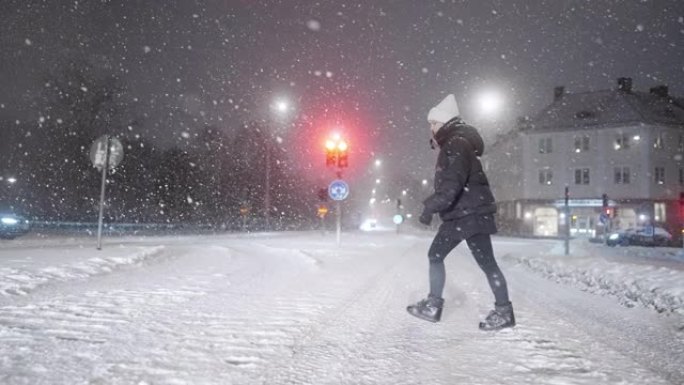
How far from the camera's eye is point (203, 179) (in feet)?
173

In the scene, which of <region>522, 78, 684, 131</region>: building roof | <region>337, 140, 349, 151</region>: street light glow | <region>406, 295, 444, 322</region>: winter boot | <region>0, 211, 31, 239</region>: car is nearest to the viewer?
<region>406, 295, 444, 322</region>: winter boot

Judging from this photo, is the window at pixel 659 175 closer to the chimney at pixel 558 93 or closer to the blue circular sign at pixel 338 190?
the chimney at pixel 558 93

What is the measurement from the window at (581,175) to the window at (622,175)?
259cm

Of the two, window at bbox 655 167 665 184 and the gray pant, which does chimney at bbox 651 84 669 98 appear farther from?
the gray pant

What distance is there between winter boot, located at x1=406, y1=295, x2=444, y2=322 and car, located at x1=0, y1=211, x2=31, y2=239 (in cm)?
2245

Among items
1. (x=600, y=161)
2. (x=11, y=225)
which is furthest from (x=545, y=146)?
(x=11, y=225)

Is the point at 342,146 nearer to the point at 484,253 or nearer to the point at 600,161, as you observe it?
the point at 484,253

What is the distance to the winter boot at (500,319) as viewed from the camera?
4652 mm

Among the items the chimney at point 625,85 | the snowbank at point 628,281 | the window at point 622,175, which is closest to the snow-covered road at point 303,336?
the snowbank at point 628,281

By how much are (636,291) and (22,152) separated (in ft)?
149

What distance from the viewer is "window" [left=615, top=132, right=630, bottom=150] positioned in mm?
48969

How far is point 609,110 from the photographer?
5081 centimetres

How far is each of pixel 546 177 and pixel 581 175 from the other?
3.35 metres

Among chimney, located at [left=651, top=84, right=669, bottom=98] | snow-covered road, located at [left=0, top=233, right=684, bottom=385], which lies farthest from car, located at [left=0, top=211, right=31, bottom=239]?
chimney, located at [left=651, top=84, right=669, bottom=98]
